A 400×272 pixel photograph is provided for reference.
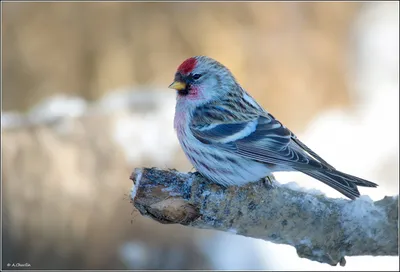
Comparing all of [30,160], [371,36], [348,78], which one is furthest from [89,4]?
[371,36]

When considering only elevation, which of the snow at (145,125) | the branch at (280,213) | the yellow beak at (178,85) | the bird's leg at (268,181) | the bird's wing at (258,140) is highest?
the snow at (145,125)

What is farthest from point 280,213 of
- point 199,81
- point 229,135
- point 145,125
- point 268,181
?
point 145,125

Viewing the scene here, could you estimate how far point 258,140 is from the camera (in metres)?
2.06

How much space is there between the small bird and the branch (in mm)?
124

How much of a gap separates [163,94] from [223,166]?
10.8 ft

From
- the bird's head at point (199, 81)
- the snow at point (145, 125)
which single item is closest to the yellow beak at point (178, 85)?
the bird's head at point (199, 81)

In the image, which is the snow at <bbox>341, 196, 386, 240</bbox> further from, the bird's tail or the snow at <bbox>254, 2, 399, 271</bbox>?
the snow at <bbox>254, 2, 399, 271</bbox>

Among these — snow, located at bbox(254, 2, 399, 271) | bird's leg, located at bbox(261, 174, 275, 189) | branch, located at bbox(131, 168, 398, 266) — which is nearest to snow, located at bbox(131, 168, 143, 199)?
branch, located at bbox(131, 168, 398, 266)

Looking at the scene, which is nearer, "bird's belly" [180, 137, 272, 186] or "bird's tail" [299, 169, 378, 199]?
"bird's tail" [299, 169, 378, 199]

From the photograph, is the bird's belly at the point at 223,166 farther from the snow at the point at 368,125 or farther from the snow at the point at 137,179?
the snow at the point at 368,125

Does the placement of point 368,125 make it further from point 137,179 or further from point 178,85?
point 137,179

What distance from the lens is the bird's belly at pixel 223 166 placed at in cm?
195

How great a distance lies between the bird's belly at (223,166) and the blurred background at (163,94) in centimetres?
167

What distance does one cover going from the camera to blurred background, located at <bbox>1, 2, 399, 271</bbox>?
3672 mm
